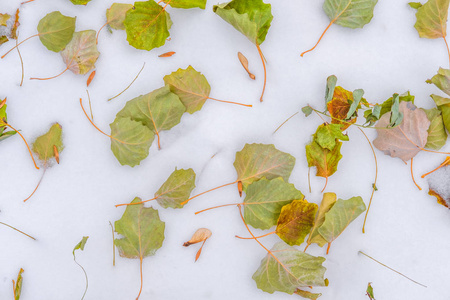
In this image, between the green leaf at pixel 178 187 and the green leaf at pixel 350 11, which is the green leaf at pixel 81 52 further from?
the green leaf at pixel 350 11

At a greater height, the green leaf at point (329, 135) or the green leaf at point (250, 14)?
the green leaf at point (250, 14)

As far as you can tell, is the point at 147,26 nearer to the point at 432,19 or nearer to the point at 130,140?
the point at 130,140

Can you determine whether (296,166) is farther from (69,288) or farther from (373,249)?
(69,288)

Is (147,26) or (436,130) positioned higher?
(147,26)

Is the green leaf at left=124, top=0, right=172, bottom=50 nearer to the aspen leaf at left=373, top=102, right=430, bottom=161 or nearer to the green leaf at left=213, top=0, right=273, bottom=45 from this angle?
the green leaf at left=213, top=0, right=273, bottom=45

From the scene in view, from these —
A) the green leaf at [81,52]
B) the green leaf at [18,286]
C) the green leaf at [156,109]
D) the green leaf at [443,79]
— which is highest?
the green leaf at [81,52]

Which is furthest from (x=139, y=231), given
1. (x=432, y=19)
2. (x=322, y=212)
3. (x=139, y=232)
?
(x=432, y=19)

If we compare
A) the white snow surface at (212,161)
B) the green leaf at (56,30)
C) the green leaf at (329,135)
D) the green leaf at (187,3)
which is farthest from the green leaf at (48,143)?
the green leaf at (329,135)

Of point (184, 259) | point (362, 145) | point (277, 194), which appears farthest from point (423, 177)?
point (184, 259)

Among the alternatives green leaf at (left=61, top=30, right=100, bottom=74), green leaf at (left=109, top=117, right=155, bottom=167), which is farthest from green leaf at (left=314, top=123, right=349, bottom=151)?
green leaf at (left=61, top=30, right=100, bottom=74)
